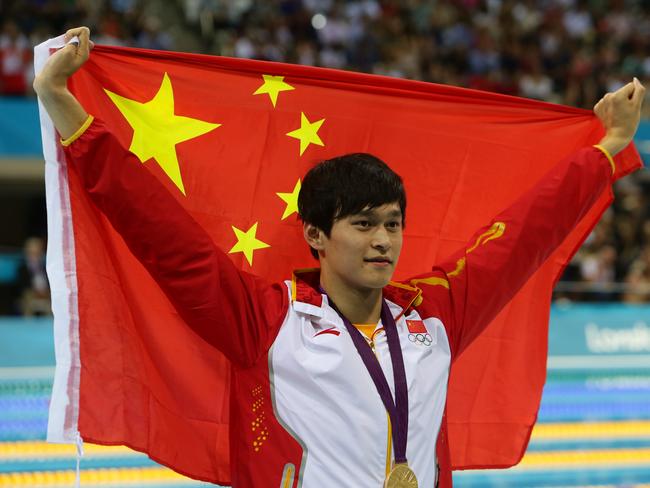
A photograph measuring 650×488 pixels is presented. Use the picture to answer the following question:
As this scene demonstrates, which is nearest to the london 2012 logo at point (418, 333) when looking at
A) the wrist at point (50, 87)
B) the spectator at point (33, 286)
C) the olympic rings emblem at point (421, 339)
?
the olympic rings emblem at point (421, 339)

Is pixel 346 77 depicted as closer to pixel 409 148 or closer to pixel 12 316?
pixel 409 148

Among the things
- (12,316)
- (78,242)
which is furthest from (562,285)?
(78,242)

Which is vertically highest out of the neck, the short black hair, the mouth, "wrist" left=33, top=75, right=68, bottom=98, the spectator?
"wrist" left=33, top=75, right=68, bottom=98

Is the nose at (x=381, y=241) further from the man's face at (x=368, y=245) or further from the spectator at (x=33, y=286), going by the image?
the spectator at (x=33, y=286)

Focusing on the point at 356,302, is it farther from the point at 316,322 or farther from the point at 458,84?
the point at 458,84

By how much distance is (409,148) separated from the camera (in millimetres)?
3492

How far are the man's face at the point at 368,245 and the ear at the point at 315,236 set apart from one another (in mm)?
56

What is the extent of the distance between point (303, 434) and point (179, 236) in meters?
0.56

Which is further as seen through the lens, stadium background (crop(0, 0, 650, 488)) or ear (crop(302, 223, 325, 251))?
stadium background (crop(0, 0, 650, 488))

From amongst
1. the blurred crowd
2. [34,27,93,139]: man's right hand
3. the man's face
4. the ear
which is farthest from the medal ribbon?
the blurred crowd

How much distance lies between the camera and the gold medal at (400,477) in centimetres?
246

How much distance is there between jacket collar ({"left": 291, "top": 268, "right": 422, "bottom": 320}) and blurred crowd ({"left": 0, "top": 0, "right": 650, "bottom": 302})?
30.2 feet

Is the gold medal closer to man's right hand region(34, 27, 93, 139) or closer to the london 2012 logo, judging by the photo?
the london 2012 logo

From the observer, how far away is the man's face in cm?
256
